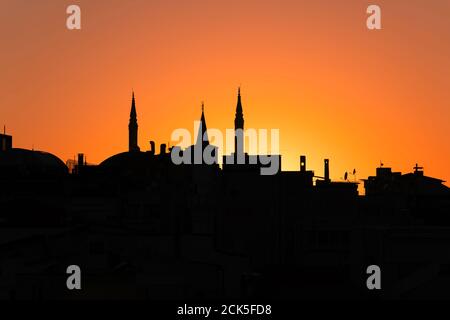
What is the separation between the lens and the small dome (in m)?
75.0

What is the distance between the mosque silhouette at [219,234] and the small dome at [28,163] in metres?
0.44

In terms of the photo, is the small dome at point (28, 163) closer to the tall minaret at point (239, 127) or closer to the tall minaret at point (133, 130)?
the tall minaret at point (133, 130)

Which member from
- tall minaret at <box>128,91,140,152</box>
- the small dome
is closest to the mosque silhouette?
the small dome

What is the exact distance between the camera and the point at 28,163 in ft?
268

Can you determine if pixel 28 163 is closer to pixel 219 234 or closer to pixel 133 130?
pixel 133 130

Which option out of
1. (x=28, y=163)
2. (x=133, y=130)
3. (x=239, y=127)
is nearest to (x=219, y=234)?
(x=28, y=163)

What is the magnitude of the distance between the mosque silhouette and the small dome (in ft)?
1.43

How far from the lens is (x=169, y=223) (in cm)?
4859

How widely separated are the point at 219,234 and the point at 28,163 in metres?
41.2

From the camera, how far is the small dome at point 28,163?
246ft

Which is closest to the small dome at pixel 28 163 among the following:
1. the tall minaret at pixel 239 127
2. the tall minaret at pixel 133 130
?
the tall minaret at pixel 133 130

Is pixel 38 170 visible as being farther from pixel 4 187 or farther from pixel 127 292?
pixel 127 292

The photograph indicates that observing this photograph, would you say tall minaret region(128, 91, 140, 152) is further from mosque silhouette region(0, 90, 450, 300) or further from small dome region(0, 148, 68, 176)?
mosque silhouette region(0, 90, 450, 300)
